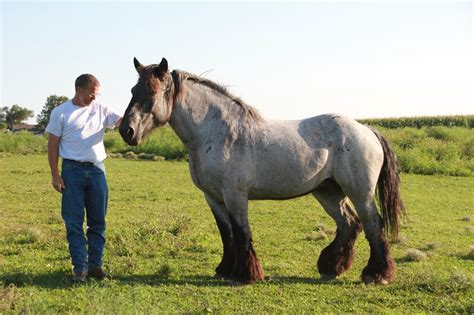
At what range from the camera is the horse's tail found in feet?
20.0

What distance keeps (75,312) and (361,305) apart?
9.75 feet

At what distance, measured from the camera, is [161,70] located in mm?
5551

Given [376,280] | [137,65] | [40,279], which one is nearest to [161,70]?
[137,65]

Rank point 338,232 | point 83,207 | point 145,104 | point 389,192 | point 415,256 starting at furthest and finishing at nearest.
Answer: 1. point 415,256
2. point 338,232
3. point 389,192
4. point 83,207
5. point 145,104

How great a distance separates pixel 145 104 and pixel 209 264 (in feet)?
8.52

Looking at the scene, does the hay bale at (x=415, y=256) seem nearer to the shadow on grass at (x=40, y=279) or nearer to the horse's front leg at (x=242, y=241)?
the horse's front leg at (x=242, y=241)

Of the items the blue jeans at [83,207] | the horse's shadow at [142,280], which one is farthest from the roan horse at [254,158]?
the blue jeans at [83,207]

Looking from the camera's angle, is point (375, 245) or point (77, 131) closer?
point (77, 131)

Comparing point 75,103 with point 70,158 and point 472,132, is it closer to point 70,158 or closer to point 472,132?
point 70,158

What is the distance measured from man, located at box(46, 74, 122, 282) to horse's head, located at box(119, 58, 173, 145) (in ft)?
1.89

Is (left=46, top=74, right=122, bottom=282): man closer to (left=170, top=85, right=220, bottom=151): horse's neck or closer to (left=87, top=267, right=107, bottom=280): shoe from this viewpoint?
(left=87, top=267, right=107, bottom=280): shoe

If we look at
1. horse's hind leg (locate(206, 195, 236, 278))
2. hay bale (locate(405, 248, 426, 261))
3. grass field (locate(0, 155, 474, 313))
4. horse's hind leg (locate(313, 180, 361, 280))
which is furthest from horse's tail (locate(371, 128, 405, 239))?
horse's hind leg (locate(206, 195, 236, 278))

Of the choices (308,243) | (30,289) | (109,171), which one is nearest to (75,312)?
(30,289)

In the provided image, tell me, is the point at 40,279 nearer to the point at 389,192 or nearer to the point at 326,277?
the point at 326,277
